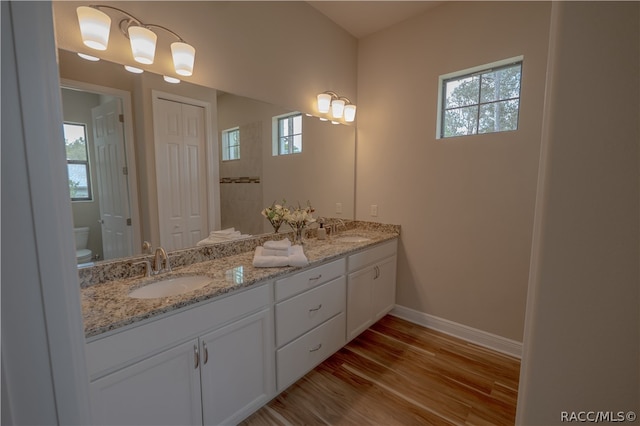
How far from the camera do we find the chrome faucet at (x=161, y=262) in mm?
1545

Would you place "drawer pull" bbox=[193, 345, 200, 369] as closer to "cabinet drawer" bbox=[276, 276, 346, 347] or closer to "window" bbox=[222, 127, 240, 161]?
"cabinet drawer" bbox=[276, 276, 346, 347]

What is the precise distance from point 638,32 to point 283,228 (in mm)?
2161

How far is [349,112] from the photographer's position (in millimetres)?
2838

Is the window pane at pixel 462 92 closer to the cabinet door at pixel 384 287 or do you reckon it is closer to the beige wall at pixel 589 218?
the cabinet door at pixel 384 287

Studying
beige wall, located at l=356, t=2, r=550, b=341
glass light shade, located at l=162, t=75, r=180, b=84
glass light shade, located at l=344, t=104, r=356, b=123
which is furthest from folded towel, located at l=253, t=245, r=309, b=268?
glass light shade, located at l=344, t=104, r=356, b=123

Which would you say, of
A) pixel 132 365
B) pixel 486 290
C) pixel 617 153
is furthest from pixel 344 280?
pixel 617 153

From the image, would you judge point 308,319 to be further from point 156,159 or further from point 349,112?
point 349,112

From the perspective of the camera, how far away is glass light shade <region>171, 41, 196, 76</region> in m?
1.57

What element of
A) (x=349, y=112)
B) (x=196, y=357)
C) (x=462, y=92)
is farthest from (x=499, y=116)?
(x=196, y=357)

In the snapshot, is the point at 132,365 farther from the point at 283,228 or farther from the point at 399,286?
the point at 399,286

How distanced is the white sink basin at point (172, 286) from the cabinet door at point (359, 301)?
44.0 inches

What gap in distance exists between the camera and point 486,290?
233 cm

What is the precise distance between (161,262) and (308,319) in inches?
38.6

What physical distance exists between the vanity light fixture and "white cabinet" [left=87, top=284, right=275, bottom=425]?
4.40 ft
